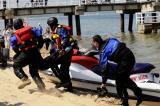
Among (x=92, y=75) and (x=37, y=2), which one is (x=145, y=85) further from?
(x=37, y=2)

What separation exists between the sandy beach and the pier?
23.3 meters

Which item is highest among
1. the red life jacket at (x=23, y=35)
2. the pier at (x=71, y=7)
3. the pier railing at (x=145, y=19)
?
the pier at (x=71, y=7)

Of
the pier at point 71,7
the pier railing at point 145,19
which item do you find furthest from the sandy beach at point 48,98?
the pier railing at point 145,19

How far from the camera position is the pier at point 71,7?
3406 centimetres

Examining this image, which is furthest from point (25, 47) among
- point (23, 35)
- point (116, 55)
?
point (116, 55)

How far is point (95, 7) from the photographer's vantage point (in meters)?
37.3

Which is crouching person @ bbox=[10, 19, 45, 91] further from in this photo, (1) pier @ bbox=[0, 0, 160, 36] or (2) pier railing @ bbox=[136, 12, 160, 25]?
(2) pier railing @ bbox=[136, 12, 160, 25]

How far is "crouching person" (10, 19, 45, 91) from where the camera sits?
28.5ft

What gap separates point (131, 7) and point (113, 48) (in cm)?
3112

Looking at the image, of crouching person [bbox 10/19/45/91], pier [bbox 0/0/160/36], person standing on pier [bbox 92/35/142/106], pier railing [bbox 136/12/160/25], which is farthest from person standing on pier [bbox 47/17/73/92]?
pier railing [bbox 136/12/160/25]

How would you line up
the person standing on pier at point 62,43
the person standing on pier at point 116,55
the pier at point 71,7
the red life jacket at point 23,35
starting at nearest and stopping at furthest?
the person standing on pier at point 116,55 < the red life jacket at point 23,35 < the person standing on pier at point 62,43 < the pier at point 71,7

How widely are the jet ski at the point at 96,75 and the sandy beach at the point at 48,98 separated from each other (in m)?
0.25

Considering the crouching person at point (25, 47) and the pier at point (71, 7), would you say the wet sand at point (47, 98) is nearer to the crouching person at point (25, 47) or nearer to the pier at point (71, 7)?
the crouching person at point (25, 47)

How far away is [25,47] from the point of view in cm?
877
